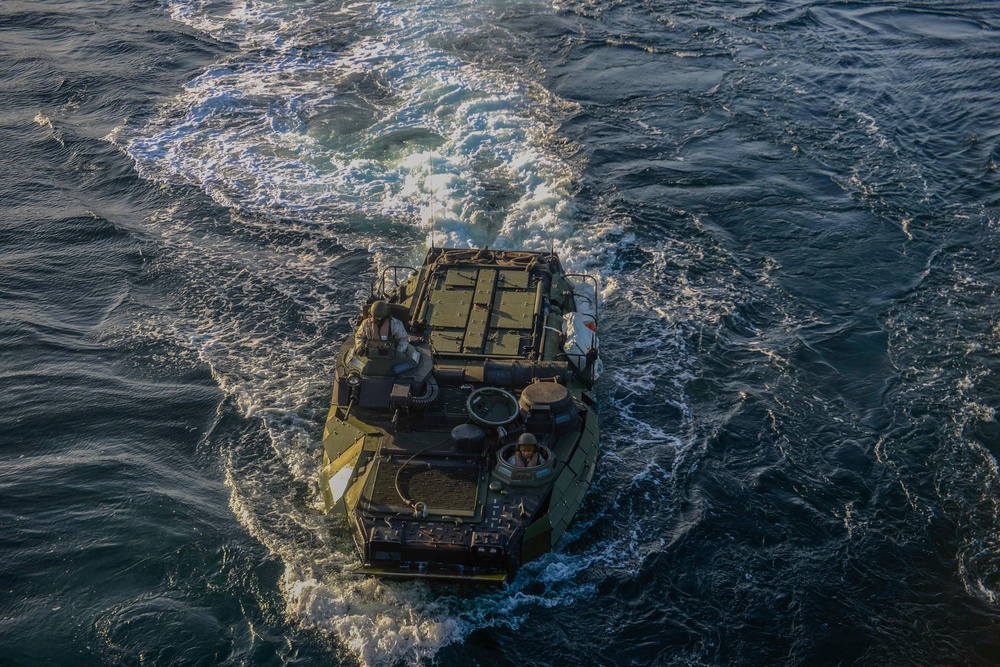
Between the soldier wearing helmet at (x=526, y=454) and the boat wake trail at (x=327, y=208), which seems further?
the boat wake trail at (x=327, y=208)

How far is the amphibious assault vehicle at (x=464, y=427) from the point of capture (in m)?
21.4

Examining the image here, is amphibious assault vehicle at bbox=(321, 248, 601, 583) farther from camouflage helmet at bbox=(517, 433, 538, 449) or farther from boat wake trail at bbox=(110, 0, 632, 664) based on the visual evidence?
boat wake trail at bbox=(110, 0, 632, 664)

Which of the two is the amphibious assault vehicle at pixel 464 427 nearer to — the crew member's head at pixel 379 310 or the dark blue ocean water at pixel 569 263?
the crew member's head at pixel 379 310

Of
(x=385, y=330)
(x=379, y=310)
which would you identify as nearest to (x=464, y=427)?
(x=385, y=330)

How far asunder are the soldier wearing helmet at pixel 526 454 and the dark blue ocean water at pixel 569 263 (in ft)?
8.66

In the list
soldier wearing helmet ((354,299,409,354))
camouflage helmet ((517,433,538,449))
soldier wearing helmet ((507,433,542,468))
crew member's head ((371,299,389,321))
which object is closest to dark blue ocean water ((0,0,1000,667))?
soldier wearing helmet ((507,433,542,468))

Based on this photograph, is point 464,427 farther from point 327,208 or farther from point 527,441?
point 327,208

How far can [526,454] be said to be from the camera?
74.6ft

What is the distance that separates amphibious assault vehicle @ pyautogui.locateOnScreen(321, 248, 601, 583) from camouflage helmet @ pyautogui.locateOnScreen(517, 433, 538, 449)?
0.06 m

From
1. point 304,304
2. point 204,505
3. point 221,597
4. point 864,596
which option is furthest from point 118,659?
point 864,596

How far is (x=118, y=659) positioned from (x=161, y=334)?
1314cm

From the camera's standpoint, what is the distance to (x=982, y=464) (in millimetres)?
26109

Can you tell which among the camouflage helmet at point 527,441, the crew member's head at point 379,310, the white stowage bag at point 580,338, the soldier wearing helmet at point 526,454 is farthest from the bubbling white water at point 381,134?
the camouflage helmet at point 527,441

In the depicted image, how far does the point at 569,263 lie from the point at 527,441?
1328 cm
